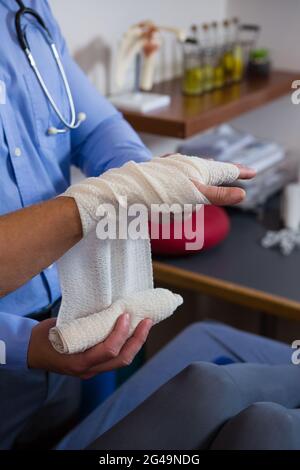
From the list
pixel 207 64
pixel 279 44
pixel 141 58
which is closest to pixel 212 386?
pixel 141 58

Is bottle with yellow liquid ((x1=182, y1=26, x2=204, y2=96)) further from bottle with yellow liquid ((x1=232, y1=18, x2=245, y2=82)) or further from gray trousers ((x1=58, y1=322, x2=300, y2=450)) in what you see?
gray trousers ((x1=58, y1=322, x2=300, y2=450))

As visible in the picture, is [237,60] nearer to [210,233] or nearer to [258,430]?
[210,233]

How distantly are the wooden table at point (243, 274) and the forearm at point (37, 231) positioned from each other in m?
0.59

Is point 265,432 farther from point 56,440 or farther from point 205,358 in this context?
point 56,440

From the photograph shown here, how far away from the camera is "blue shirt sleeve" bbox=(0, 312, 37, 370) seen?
804 millimetres

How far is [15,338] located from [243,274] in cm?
72

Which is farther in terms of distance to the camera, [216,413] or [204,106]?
[204,106]

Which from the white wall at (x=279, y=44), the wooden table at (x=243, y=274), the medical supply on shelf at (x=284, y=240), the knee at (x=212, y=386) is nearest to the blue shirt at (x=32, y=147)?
the knee at (x=212, y=386)

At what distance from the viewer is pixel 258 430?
0.72 meters

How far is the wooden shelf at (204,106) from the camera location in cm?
151

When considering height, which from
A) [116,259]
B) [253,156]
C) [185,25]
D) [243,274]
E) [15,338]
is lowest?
[243,274]

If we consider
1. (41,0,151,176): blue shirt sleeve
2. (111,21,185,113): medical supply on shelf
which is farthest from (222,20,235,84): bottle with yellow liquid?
(41,0,151,176): blue shirt sleeve

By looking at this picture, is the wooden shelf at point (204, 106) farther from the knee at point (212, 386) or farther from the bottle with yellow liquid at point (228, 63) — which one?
the knee at point (212, 386)
